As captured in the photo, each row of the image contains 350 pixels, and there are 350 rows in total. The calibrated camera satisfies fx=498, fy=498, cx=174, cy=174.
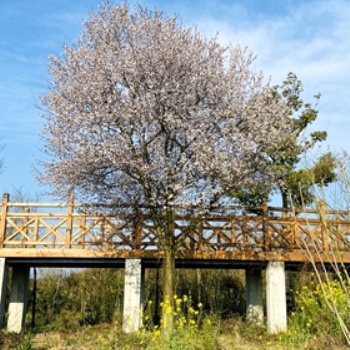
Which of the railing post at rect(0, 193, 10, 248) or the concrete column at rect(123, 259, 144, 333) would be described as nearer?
the concrete column at rect(123, 259, 144, 333)

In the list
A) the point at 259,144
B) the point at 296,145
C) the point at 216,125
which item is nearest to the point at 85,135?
the point at 216,125

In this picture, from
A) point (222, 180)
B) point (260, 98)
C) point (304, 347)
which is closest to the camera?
point (304, 347)

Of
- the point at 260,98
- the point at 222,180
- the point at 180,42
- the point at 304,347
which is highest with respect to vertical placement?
the point at 180,42

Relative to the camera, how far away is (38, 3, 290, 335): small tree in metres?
13.3

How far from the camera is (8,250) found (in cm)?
1605

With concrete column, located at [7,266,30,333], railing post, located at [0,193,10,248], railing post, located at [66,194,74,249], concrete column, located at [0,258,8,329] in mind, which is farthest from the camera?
concrete column, located at [7,266,30,333]

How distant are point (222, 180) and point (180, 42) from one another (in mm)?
4094

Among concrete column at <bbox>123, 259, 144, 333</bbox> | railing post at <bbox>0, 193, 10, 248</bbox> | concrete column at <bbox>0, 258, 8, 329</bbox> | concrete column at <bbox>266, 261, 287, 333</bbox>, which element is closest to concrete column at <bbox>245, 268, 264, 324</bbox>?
concrete column at <bbox>266, 261, 287, 333</bbox>

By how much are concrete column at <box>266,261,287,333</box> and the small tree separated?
3.45 m

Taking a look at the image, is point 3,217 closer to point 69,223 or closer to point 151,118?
point 69,223

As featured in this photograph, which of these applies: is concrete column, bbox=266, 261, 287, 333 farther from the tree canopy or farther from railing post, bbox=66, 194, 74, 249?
railing post, bbox=66, 194, 74, 249

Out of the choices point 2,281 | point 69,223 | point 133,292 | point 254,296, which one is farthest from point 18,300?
point 254,296

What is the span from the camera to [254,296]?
17969 millimetres

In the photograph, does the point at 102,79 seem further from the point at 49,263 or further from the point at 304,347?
the point at 304,347
